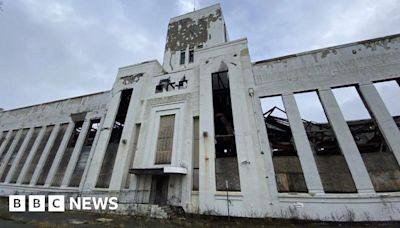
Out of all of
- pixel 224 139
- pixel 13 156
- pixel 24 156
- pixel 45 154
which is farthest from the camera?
pixel 13 156

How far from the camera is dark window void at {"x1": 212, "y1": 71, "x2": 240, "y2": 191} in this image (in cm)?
1365

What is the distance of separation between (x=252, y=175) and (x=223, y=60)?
9.90 metres

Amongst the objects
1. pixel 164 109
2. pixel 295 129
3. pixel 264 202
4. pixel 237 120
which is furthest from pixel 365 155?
pixel 164 109

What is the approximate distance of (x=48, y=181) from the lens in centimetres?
1925

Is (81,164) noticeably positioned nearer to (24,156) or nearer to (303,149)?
(24,156)

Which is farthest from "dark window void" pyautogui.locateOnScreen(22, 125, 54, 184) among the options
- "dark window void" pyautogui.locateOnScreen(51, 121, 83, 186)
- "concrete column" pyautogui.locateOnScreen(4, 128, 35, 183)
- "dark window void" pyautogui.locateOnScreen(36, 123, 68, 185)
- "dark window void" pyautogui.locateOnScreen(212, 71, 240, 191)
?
"dark window void" pyautogui.locateOnScreen(212, 71, 240, 191)

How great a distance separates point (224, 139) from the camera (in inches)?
617

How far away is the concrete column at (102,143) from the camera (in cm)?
1686

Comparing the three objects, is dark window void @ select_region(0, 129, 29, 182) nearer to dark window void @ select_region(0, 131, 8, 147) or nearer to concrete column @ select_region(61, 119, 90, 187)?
dark window void @ select_region(0, 131, 8, 147)

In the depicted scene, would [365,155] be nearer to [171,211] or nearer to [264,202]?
[264,202]

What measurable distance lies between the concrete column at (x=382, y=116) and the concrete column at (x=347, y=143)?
1.63 m

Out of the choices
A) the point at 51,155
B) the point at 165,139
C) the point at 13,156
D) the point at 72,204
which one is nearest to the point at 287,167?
the point at 165,139

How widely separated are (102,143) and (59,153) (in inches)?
230

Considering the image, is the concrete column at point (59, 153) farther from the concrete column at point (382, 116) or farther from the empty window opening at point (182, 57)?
the concrete column at point (382, 116)
